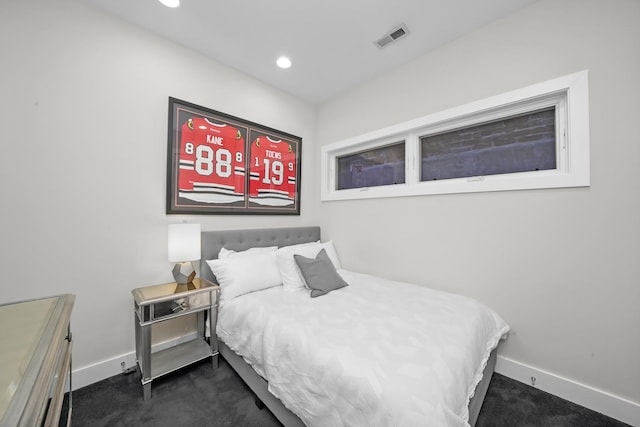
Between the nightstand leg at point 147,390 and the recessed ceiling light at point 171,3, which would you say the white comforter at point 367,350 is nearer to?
the nightstand leg at point 147,390

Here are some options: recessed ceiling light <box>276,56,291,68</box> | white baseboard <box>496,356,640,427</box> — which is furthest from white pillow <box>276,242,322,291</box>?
recessed ceiling light <box>276,56,291,68</box>

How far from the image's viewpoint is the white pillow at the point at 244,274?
2.04m

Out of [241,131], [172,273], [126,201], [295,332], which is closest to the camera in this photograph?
[295,332]

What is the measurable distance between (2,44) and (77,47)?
368mm

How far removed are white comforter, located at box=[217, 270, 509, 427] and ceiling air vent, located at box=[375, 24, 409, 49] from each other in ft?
7.43

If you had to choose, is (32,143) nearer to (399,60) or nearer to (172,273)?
(172,273)

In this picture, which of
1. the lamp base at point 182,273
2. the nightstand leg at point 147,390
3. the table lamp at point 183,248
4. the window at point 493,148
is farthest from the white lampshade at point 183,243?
the window at point 493,148

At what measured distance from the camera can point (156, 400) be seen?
1657mm

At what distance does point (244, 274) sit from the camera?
2105 millimetres

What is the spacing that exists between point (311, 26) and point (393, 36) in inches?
29.0

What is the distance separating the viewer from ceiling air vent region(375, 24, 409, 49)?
2066 mm

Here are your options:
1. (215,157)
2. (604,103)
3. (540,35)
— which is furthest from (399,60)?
(215,157)

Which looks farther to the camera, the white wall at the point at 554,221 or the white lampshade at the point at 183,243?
the white lampshade at the point at 183,243

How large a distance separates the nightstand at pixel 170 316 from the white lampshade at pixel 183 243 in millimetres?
260
